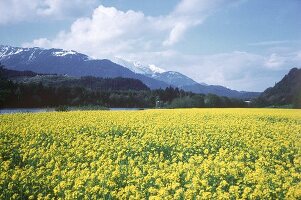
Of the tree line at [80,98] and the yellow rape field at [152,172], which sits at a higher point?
the tree line at [80,98]

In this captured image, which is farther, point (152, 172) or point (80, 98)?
point (80, 98)

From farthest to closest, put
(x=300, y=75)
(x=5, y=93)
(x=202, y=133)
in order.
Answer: (x=300, y=75), (x=5, y=93), (x=202, y=133)

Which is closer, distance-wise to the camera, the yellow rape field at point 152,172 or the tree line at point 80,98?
the yellow rape field at point 152,172

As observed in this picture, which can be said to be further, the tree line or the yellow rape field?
the tree line

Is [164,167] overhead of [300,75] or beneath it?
beneath

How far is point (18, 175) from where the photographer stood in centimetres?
968

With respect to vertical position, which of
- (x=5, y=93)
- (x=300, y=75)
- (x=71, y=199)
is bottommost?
(x=71, y=199)

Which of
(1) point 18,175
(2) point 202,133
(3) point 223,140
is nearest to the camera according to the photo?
(1) point 18,175

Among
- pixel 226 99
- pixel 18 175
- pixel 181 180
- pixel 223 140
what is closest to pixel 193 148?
pixel 223 140

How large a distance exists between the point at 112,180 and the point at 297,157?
21.7ft

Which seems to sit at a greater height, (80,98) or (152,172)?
(80,98)

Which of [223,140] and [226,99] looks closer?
[223,140]

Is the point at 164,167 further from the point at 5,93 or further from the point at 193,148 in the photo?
the point at 5,93

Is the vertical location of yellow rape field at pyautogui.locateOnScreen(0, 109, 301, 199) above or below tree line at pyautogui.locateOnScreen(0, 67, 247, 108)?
below
